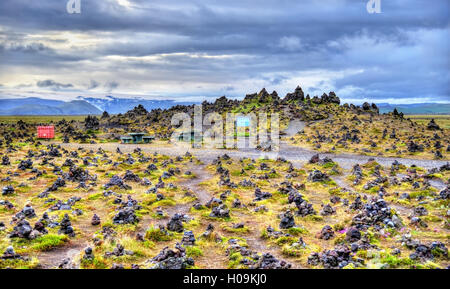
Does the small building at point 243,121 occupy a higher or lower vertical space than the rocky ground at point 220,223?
higher

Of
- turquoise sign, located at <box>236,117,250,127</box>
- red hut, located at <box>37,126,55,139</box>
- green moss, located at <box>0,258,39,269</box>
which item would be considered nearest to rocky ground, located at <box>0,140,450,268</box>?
green moss, located at <box>0,258,39,269</box>

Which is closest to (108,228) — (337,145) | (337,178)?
(337,178)

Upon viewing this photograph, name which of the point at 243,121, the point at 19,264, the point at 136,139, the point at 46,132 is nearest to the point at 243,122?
the point at 243,121

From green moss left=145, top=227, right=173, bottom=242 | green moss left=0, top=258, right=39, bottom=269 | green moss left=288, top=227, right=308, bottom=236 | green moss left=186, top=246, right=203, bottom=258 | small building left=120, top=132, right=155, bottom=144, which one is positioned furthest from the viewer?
small building left=120, top=132, right=155, bottom=144

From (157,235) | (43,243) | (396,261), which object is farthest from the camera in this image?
(157,235)

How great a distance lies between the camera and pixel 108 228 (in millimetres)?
19359

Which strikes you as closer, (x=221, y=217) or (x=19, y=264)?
(x=19, y=264)

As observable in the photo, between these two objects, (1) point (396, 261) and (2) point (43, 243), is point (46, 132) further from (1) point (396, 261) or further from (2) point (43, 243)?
(1) point (396, 261)

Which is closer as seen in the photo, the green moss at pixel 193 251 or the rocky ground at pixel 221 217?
the rocky ground at pixel 221 217

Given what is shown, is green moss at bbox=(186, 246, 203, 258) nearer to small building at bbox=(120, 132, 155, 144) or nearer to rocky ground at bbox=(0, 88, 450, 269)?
rocky ground at bbox=(0, 88, 450, 269)

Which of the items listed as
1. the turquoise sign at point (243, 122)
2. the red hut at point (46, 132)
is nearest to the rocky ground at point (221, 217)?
the red hut at point (46, 132)

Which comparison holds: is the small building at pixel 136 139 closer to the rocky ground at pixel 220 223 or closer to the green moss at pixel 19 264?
the rocky ground at pixel 220 223

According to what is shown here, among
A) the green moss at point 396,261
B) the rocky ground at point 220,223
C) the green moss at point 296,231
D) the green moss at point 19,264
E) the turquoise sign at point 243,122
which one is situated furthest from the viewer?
the turquoise sign at point 243,122

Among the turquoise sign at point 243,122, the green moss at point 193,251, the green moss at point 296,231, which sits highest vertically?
the turquoise sign at point 243,122
